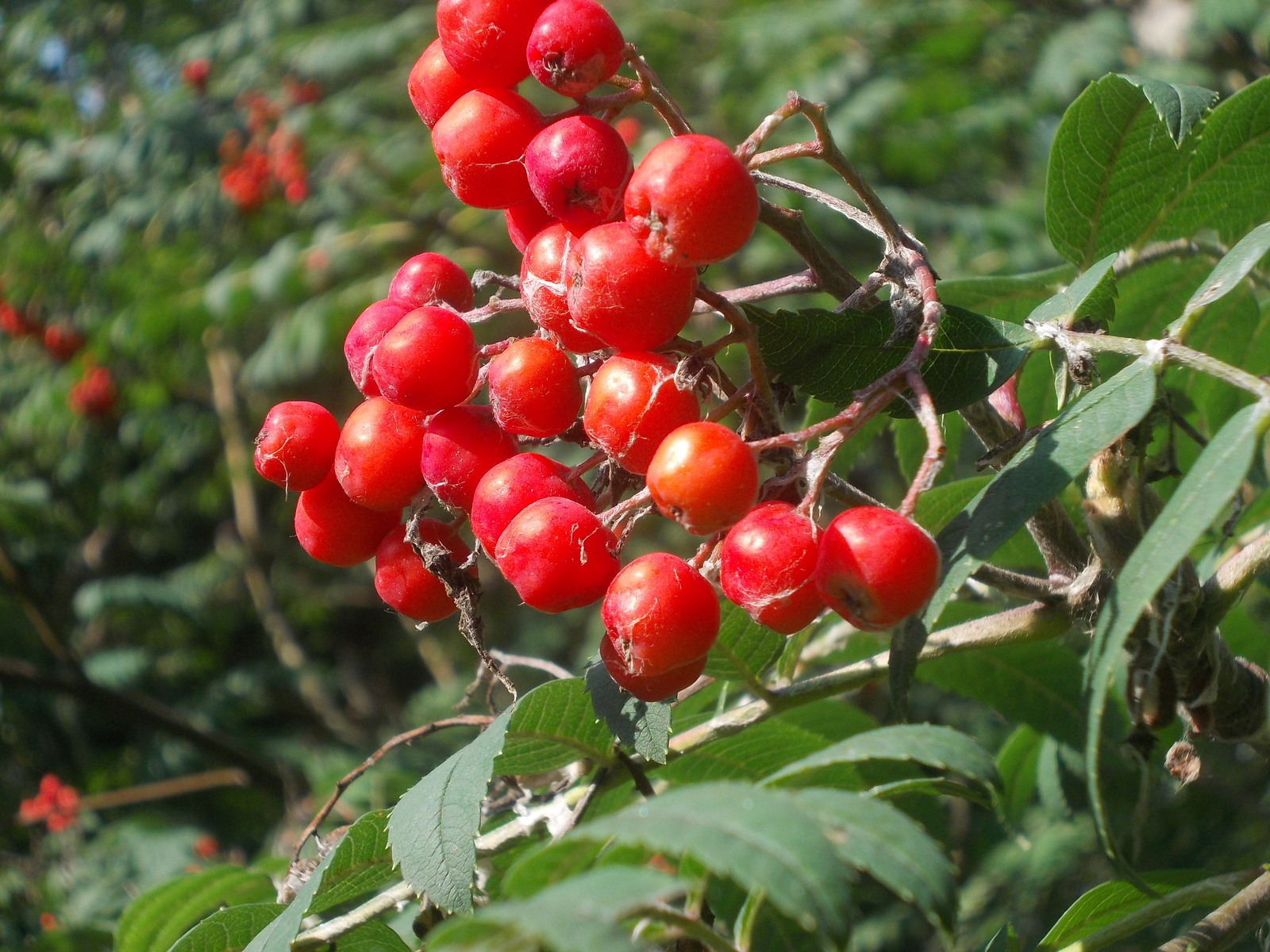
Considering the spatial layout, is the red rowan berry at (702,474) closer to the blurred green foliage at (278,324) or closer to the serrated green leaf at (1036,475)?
the serrated green leaf at (1036,475)

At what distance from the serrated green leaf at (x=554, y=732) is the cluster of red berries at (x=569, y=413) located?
0.12 m

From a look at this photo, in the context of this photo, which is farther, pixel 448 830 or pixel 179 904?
pixel 179 904

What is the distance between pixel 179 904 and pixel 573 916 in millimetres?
1004

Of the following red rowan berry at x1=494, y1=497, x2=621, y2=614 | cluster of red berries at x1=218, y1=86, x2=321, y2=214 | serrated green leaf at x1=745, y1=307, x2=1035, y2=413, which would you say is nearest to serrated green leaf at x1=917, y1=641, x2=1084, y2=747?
serrated green leaf at x1=745, y1=307, x2=1035, y2=413

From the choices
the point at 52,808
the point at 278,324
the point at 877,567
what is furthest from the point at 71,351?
the point at 877,567

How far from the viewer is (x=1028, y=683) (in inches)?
55.4

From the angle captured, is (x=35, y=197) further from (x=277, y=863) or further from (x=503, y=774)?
(x=503, y=774)

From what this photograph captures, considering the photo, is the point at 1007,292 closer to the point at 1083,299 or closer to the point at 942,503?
the point at 942,503

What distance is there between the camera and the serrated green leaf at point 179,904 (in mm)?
1269

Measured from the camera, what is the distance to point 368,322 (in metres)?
0.92

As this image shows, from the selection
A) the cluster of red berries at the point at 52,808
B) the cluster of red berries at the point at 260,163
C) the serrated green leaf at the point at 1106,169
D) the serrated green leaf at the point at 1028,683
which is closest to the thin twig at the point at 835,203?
the serrated green leaf at the point at 1106,169

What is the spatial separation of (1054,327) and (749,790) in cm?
47

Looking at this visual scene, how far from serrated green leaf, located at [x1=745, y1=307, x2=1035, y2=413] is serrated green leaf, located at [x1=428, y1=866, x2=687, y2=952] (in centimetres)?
41

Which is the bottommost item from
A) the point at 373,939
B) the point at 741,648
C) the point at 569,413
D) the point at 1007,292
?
the point at 373,939
